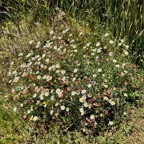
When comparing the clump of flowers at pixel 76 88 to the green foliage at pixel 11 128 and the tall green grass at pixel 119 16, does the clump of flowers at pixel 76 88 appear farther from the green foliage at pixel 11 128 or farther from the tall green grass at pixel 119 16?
the tall green grass at pixel 119 16

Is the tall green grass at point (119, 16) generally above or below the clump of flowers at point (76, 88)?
above

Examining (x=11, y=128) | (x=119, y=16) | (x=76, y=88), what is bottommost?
(x=11, y=128)

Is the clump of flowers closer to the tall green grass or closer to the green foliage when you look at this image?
the green foliage

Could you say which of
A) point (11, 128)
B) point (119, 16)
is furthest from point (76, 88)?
point (119, 16)

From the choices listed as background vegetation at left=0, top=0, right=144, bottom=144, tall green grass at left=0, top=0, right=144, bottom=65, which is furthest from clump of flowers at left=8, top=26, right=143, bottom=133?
tall green grass at left=0, top=0, right=144, bottom=65

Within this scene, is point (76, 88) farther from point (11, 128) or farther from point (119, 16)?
point (119, 16)

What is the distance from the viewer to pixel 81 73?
2.80 m

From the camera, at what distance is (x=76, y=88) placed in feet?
8.45

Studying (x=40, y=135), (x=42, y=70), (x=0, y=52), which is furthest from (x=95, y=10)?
(x=40, y=135)

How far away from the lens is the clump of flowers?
254cm

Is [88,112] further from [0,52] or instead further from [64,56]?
[0,52]

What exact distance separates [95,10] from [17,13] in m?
1.17

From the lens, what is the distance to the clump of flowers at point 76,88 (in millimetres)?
2545

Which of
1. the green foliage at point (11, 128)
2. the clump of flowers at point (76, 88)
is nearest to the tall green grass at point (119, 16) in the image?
the clump of flowers at point (76, 88)
